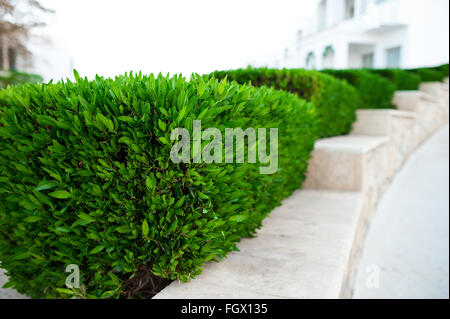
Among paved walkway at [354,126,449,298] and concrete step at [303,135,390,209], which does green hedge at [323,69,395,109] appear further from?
concrete step at [303,135,390,209]

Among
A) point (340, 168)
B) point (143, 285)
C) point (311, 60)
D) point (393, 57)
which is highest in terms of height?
point (311, 60)

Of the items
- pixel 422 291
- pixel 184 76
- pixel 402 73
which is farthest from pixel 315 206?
pixel 402 73

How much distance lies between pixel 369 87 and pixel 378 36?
51.6 feet

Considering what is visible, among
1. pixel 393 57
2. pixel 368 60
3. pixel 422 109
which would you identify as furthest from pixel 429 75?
pixel 368 60

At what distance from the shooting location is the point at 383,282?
398 centimetres

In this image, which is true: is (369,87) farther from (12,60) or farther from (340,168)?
(12,60)

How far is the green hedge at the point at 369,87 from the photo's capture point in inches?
288

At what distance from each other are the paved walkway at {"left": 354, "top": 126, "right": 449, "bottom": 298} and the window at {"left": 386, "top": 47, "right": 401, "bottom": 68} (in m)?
14.2

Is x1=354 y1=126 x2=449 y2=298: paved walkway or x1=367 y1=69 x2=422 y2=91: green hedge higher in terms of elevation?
x1=367 y1=69 x2=422 y2=91: green hedge

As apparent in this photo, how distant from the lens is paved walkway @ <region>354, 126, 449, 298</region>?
12.9 ft

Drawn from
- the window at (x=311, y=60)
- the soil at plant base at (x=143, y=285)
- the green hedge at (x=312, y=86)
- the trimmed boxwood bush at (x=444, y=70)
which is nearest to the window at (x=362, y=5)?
the window at (x=311, y=60)

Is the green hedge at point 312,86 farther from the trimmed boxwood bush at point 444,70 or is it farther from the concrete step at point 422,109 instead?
the trimmed boxwood bush at point 444,70

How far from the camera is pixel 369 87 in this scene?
7523 millimetres

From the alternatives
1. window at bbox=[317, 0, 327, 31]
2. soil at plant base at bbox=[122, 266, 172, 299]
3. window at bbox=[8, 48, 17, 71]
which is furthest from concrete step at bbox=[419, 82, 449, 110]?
window at bbox=[8, 48, 17, 71]
